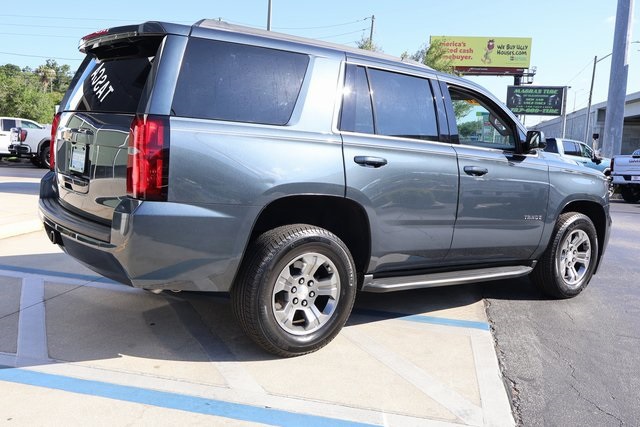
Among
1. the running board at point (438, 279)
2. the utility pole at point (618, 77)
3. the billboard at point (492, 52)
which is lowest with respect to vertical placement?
the running board at point (438, 279)

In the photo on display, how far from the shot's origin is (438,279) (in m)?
4.23

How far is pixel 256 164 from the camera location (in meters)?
3.21

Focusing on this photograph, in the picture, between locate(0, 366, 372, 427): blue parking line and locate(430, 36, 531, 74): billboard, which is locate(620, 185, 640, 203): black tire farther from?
locate(430, 36, 531, 74): billboard

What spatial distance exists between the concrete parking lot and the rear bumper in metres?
0.58

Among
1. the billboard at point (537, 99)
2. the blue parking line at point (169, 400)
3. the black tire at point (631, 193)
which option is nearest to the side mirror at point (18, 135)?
the blue parking line at point (169, 400)

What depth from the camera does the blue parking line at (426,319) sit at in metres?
4.42

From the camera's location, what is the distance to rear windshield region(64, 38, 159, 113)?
332 cm

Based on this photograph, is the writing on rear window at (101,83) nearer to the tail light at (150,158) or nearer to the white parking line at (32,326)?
the tail light at (150,158)

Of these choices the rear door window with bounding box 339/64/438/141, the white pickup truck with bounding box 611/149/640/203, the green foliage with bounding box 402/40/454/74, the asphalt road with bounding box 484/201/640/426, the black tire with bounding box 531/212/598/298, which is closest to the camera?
the asphalt road with bounding box 484/201/640/426

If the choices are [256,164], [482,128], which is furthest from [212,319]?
[482,128]

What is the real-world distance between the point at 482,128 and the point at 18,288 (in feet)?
14.2

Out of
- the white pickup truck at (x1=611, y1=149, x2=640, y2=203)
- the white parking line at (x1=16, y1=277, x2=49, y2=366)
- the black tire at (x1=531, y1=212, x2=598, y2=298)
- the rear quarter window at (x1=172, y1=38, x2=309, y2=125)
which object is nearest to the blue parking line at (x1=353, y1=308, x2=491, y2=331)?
the black tire at (x1=531, y1=212, x2=598, y2=298)

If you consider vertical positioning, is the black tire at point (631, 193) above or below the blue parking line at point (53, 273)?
above

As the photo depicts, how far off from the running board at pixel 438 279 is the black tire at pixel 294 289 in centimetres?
24
